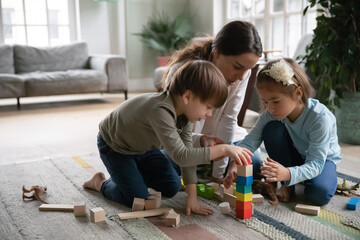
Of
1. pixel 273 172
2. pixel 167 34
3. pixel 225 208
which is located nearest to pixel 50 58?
pixel 167 34

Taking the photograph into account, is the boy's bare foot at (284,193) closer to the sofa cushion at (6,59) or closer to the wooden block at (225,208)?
the wooden block at (225,208)

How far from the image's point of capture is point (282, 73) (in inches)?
63.2

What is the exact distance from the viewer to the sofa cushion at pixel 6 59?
482cm

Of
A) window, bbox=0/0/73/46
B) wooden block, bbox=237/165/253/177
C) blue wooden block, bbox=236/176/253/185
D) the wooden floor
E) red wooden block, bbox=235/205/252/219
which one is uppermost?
window, bbox=0/0/73/46

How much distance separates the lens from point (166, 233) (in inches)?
57.7

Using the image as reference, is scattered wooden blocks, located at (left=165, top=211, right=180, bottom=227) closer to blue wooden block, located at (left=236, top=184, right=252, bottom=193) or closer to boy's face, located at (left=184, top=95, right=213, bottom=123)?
blue wooden block, located at (left=236, top=184, right=252, bottom=193)

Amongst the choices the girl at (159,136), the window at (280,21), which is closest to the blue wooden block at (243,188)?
the girl at (159,136)

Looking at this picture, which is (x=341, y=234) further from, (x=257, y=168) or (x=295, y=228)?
(x=257, y=168)

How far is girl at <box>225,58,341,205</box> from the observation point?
162 cm

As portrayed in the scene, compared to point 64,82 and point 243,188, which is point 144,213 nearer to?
point 243,188

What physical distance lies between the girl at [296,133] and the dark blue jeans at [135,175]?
0.94 ft

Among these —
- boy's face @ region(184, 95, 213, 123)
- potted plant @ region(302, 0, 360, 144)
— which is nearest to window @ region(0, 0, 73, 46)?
potted plant @ region(302, 0, 360, 144)

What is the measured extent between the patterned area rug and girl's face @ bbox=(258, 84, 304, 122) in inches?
15.4

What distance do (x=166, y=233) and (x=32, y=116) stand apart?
3227 mm
